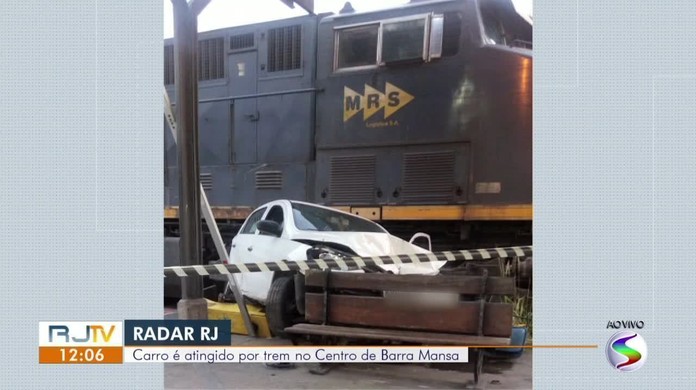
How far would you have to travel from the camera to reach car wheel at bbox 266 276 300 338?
16.2ft

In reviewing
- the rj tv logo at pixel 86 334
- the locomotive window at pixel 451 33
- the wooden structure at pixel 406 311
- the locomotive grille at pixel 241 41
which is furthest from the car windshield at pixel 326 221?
the locomotive grille at pixel 241 41

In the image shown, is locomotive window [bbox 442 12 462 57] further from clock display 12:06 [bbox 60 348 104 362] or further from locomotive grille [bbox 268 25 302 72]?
clock display 12:06 [bbox 60 348 104 362]

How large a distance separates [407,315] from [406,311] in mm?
31

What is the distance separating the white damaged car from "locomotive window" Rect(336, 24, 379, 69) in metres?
1.82

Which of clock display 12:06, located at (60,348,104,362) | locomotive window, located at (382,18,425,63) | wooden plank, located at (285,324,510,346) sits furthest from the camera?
locomotive window, located at (382,18,425,63)

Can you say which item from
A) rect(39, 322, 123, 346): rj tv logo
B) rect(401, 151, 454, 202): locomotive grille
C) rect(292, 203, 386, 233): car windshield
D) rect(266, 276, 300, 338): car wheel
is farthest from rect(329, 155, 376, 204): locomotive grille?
rect(39, 322, 123, 346): rj tv logo

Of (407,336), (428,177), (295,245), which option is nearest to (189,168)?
(295,245)

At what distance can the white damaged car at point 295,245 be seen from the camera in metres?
4.98

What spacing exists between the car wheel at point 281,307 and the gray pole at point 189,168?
643 millimetres

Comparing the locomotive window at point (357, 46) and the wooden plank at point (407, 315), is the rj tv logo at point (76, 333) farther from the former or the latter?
the locomotive window at point (357, 46)

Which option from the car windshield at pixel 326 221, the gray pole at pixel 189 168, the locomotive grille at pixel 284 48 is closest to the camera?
the gray pole at pixel 189 168

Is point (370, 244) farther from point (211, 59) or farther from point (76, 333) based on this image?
point (211, 59)

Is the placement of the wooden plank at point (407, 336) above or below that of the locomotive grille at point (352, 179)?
below

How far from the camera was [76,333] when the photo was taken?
357 centimetres
